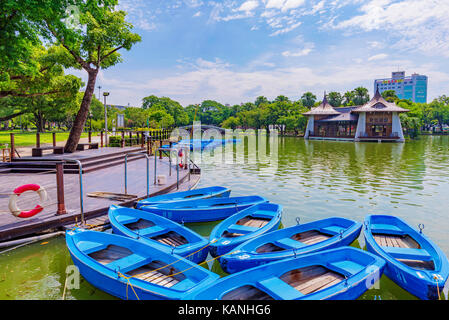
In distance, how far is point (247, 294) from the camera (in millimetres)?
4523

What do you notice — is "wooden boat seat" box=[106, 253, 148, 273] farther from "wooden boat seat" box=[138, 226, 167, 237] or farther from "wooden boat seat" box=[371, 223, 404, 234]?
"wooden boat seat" box=[371, 223, 404, 234]

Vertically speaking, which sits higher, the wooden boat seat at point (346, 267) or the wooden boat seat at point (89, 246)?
the wooden boat seat at point (89, 246)

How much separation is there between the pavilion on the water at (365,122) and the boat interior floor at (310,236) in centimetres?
5364

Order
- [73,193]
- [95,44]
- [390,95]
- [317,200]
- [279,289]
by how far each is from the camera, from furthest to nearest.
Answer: [390,95] → [95,44] → [317,200] → [73,193] → [279,289]

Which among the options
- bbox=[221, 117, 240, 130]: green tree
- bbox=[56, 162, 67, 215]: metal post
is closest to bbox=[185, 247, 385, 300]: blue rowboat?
bbox=[56, 162, 67, 215]: metal post

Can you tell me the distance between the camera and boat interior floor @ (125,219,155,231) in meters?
7.62

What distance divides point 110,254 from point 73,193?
Result: 4.86 meters

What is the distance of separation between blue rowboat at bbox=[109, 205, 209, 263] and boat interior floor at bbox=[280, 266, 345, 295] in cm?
177

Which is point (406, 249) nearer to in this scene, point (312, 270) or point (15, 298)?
point (312, 270)

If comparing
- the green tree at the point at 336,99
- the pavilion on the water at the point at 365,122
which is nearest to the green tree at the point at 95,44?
the pavilion on the water at the point at 365,122

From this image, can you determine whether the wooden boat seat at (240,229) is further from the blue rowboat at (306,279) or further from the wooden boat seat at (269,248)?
the blue rowboat at (306,279)

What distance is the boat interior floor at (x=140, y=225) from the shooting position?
762 centimetres

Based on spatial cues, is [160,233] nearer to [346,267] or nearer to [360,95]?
[346,267]

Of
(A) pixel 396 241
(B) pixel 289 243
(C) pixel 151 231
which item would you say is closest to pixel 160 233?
(C) pixel 151 231
